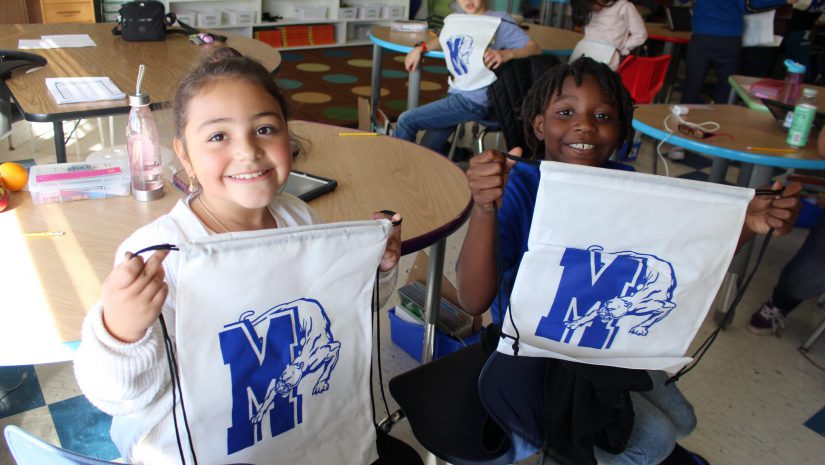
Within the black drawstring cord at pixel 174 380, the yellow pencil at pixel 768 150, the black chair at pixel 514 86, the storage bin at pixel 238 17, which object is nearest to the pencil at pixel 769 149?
the yellow pencil at pixel 768 150

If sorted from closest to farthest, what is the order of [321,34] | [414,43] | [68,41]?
[68,41], [414,43], [321,34]

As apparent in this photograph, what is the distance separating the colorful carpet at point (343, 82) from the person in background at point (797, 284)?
9.25 ft

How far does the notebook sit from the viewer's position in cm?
514

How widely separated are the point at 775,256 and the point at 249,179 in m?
2.85

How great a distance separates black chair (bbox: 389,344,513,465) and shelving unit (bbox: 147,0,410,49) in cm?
502

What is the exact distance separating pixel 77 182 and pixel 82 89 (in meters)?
0.75

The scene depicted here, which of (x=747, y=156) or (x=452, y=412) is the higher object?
(x=747, y=156)

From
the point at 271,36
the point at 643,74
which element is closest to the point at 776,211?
the point at 643,74

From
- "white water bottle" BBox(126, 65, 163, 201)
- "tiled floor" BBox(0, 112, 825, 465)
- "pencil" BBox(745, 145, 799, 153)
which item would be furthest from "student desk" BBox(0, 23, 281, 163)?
"pencil" BBox(745, 145, 799, 153)

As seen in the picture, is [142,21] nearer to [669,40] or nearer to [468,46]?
[468,46]

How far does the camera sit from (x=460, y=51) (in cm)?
312

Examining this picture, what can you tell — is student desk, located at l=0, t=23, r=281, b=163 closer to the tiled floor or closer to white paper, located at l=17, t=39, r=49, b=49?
white paper, located at l=17, t=39, r=49, b=49

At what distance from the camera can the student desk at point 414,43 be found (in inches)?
135

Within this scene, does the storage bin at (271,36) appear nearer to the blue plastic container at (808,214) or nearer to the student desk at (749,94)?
the student desk at (749,94)
